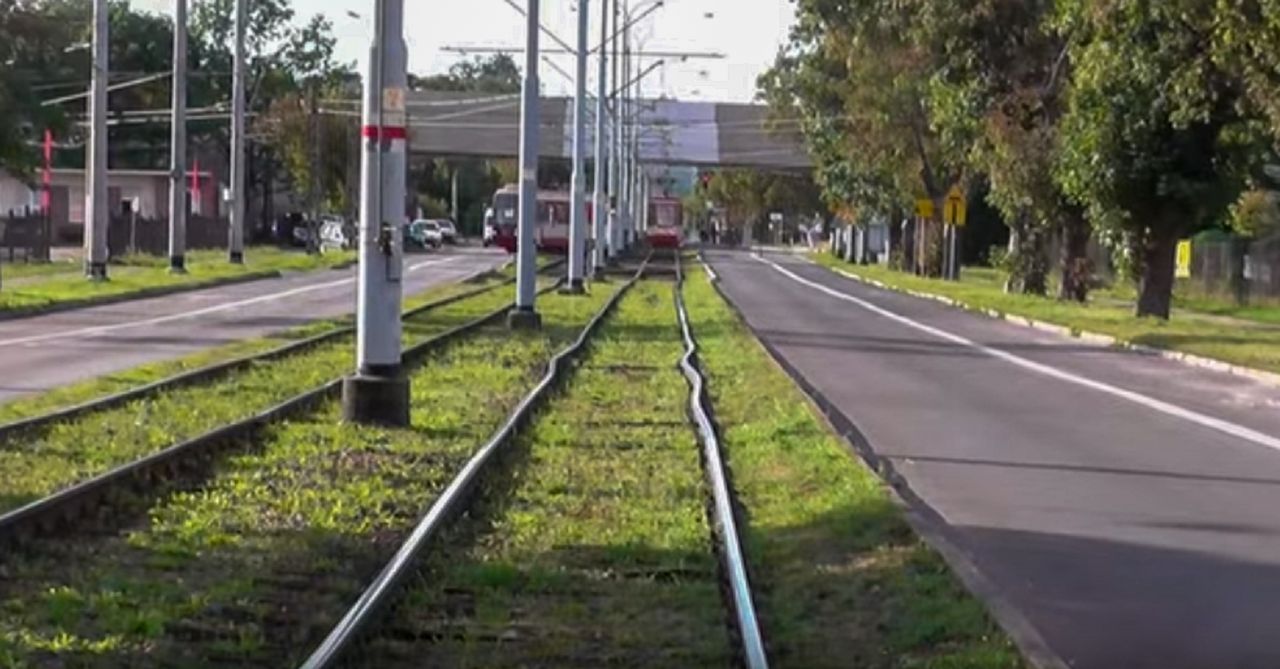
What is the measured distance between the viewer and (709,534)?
15172mm

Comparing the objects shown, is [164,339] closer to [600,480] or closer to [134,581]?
[600,480]

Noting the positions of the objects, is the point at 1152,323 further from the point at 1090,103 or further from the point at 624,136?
the point at 624,136

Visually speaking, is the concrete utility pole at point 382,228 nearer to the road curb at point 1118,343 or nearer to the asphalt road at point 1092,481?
the asphalt road at point 1092,481

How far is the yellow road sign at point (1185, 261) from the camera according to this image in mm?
70875

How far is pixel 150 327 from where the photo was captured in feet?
131

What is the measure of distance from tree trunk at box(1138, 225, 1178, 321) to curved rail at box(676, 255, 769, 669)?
22439 millimetres

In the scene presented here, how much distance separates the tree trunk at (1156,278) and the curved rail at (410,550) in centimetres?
2696

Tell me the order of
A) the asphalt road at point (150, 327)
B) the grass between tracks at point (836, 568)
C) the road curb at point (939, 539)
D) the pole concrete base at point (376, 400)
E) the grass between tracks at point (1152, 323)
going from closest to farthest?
the road curb at point (939, 539) < the grass between tracks at point (836, 568) < the pole concrete base at point (376, 400) < the asphalt road at point (150, 327) < the grass between tracks at point (1152, 323)

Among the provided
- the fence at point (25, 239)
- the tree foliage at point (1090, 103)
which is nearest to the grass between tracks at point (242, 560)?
the tree foliage at point (1090, 103)

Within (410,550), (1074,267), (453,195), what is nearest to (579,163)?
(1074,267)

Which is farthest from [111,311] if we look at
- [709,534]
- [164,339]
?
[709,534]

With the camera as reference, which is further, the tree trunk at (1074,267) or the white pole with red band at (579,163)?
the tree trunk at (1074,267)

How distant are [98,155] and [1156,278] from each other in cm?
2261

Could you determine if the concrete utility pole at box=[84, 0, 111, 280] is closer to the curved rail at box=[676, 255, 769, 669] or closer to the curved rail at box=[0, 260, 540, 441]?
the curved rail at box=[0, 260, 540, 441]
